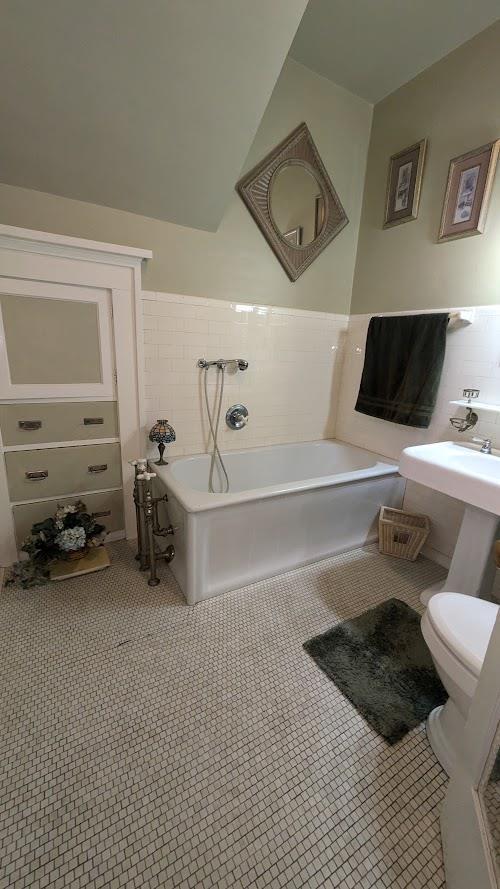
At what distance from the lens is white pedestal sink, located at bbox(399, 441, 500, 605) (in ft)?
4.46

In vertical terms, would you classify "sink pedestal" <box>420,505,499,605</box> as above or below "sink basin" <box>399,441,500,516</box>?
below

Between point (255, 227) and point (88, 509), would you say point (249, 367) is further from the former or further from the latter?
point (88, 509)

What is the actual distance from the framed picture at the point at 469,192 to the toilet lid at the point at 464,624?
1869mm

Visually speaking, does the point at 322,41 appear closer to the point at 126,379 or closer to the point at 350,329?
the point at 350,329

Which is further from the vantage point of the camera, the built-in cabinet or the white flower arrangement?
the white flower arrangement

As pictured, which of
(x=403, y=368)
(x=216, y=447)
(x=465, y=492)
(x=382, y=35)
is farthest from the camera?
(x=216, y=447)

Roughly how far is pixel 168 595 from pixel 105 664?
42 centimetres

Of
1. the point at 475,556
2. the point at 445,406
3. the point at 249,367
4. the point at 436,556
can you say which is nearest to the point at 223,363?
the point at 249,367

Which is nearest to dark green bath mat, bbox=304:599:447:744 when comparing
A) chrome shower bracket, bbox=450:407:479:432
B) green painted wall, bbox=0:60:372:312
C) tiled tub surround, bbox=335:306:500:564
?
tiled tub surround, bbox=335:306:500:564

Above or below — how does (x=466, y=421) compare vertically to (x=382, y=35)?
below

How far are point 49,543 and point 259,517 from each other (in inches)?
44.5

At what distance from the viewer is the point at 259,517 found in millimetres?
1720

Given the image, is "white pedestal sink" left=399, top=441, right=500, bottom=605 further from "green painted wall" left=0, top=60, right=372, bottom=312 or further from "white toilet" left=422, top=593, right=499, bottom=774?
"green painted wall" left=0, top=60, right=372, bottom=312

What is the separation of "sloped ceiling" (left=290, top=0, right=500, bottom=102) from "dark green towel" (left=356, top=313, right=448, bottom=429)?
55.2 inches
